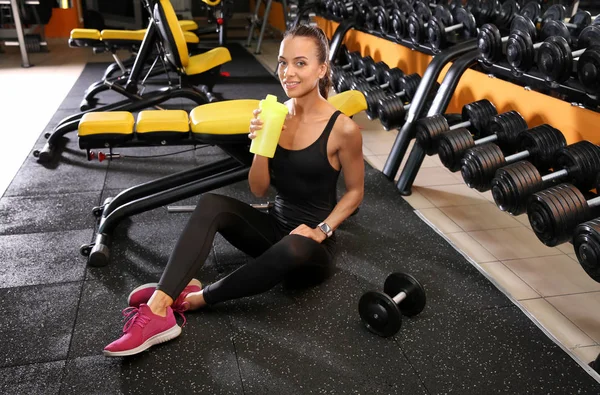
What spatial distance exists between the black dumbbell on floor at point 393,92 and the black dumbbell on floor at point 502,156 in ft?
2.69

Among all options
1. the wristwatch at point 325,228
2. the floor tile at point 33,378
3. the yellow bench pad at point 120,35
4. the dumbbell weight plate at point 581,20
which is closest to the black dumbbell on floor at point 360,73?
the dumbbell weight plate at point 581,20

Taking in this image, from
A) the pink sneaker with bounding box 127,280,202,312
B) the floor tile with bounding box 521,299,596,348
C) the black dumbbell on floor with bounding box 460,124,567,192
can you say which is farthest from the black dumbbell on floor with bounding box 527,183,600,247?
the pink sneaker with bounding box 127,280,202,312

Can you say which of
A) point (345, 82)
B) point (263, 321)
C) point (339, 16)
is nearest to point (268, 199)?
point (263, 321)

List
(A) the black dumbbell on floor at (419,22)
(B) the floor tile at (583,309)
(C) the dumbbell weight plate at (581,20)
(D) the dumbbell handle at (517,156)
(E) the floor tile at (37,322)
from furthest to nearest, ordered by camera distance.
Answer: (A) the black dumbbell on floor at (419,22)
(C) the dumbbell weight plate at (581,20)
(D) the dumbbell handle at (517,156)
(B) the floor tile at (583,309)
(E) the floor tile at (37,322)

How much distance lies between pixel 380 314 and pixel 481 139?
3.43 feet

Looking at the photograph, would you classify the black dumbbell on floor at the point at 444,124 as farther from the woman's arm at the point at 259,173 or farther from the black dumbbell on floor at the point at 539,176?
the woman's arm at the point at 259,173

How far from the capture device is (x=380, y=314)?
62.7 inches

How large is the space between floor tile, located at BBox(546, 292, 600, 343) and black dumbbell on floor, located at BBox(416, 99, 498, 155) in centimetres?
82

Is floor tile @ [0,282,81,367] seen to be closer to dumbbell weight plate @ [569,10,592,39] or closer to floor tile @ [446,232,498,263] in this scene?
floor tile @ [446,232,498,263]

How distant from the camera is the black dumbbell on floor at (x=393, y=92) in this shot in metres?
2.96

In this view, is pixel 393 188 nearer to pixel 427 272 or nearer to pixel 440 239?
pixel 440 239

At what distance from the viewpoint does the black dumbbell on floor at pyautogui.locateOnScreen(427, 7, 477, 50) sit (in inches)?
109

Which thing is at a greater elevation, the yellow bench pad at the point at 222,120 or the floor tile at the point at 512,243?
the yellow bench pad at the point at 222,120

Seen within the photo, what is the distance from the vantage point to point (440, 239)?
7.38 ft
